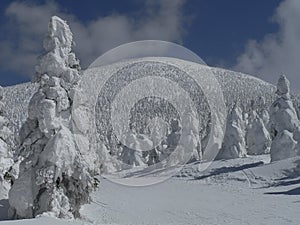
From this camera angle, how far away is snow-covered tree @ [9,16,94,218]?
22.8 m

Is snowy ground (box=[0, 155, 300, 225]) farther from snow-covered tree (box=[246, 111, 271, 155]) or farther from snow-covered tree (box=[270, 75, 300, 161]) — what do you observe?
snow-covered tree (box=[246, 111, 271, 155])

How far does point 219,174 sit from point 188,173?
5170mm

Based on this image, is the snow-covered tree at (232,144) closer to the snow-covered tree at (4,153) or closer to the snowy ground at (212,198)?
the snowy ground at (212,198)

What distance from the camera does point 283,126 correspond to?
48.7 meters

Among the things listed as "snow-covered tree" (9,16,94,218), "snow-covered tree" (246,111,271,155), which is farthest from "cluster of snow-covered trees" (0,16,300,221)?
"snow-covered tree" (246,111,271,155)

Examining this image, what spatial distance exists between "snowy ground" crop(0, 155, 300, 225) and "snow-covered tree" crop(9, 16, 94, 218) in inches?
77.3

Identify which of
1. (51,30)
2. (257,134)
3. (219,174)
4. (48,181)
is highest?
(257,134)

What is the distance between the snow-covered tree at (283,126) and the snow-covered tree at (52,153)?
26429 mm

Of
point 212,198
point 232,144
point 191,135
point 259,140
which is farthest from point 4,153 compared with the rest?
point 259,140

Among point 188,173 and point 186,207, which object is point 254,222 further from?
point 188,173

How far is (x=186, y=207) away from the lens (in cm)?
3022

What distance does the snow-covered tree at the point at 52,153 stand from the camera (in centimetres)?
2275

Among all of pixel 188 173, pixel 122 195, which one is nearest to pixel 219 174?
pixel 188 173

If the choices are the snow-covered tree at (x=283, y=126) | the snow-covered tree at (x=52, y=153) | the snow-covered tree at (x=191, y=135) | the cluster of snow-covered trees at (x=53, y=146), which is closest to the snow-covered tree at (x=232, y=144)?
the snow-covered tree at (x=191, y=135)
